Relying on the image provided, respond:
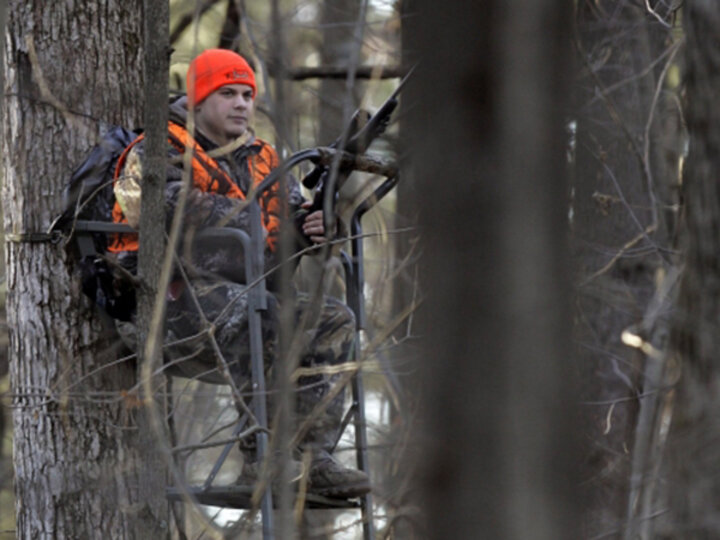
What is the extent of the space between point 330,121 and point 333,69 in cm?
106

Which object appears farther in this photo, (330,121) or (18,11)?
(330,121)

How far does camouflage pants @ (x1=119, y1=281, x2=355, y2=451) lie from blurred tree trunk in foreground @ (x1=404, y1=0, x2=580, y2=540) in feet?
9.25

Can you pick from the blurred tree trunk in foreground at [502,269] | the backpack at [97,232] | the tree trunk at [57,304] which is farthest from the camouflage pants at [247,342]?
the blurred tree trunk in foreground at [502,269]

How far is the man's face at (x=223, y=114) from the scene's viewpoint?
4.54 m

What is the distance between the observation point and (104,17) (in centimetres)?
427

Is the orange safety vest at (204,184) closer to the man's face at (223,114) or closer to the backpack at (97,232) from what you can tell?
the backpack at (97,232)

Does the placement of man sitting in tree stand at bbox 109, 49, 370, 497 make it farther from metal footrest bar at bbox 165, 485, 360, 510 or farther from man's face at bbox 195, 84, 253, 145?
man's face at bbox 195, 84, 253, 145

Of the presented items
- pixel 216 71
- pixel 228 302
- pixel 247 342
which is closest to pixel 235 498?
pixel 247 342

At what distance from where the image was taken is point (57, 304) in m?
4.12

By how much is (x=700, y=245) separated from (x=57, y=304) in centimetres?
217

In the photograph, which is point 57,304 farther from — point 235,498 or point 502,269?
point 502,269

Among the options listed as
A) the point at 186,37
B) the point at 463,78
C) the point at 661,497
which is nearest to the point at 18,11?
the point at 661,497

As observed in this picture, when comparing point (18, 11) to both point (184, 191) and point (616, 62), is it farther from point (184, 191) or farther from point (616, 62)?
point (616, 62)

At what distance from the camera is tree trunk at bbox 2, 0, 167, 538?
4.07 metres
